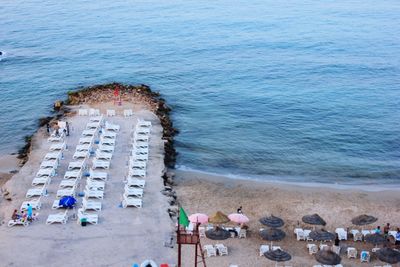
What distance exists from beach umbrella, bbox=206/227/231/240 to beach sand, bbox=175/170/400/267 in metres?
0.96

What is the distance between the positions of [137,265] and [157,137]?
18785mm

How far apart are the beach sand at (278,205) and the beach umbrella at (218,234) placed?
0.96m

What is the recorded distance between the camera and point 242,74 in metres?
68.3

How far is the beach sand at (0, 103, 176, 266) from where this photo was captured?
88.7 ft

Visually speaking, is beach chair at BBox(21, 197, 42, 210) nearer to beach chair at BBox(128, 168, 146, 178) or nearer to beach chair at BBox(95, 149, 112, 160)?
beach chair at BBox(128, 168, 146, 178)

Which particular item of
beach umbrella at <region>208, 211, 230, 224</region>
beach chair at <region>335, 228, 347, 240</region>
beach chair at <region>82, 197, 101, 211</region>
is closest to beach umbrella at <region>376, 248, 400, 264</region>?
beach chair at <region>335, 228, 347, 240</region>

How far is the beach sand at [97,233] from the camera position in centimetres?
2703

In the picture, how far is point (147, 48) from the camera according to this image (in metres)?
83.2

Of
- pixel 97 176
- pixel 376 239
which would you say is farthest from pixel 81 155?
pixel 376 239

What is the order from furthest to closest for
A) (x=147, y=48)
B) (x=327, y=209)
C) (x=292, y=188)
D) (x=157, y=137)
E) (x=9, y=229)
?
(x=147, y=48) → (x=157, y=137) → (x=292, y=188) → (x=327, y=209) → (x=9, y=229)

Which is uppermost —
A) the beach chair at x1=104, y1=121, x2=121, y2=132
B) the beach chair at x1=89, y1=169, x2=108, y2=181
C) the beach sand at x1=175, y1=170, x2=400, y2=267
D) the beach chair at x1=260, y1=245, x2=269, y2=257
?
the beach chair at x1=104, y1=121, x2=121, y2=132

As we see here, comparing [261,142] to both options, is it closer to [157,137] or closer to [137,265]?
[157,137]

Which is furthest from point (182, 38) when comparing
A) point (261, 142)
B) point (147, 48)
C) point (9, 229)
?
point (9, 229)

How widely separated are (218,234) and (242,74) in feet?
137
